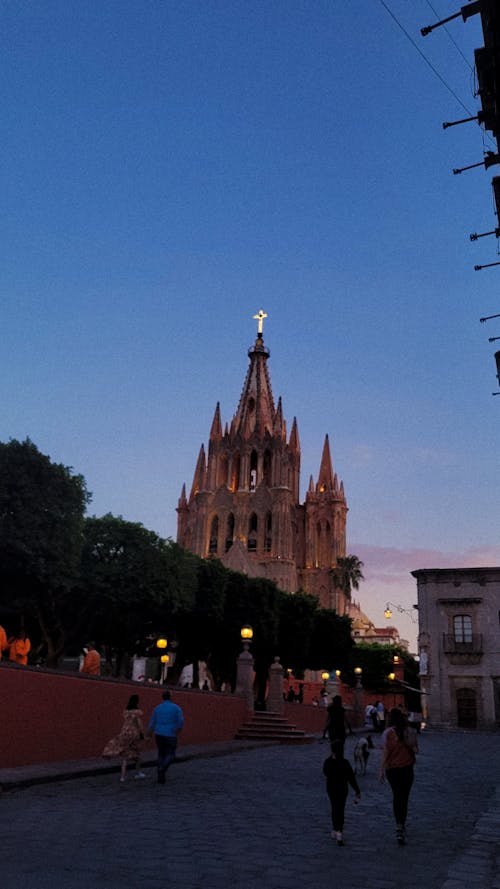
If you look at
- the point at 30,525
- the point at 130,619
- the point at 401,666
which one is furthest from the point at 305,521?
the point at 30,525

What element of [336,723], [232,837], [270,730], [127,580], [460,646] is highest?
[127,580]

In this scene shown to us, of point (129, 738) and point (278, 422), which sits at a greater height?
point (278, 422)

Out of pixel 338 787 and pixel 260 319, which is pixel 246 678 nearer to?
pixel 338 787

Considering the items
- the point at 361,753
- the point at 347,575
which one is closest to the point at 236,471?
the point at 347,575

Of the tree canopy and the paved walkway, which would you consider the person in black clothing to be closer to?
the paved walkway

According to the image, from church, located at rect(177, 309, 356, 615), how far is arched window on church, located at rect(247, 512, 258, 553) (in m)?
0.12

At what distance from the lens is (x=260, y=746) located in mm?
23703

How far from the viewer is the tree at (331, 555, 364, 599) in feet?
289

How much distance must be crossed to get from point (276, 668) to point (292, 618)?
763 inches

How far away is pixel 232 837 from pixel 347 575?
82481mm

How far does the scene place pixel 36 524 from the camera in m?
26.4

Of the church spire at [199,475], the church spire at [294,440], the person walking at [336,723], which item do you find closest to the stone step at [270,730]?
the person walking at [336,723]

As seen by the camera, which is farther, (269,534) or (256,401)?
(256,401)

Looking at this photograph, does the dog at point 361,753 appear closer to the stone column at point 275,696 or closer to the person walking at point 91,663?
the person walking at point 91,663
